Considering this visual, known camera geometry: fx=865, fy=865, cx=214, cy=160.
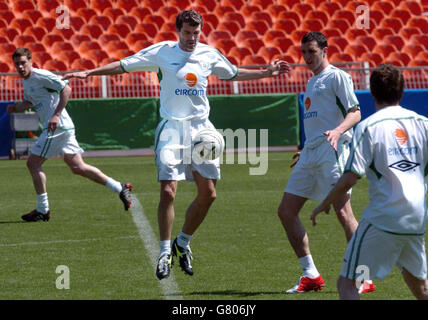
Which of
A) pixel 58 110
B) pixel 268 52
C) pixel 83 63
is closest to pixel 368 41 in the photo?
pixel 268 52

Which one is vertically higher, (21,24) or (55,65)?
(21,24)

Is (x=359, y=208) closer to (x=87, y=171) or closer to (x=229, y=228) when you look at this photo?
(x=229, y=228)

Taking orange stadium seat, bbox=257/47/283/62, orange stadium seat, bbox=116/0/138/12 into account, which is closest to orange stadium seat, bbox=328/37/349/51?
orange stadium seat, bbox=257/47/283/62

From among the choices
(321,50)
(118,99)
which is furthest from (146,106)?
(321,50)

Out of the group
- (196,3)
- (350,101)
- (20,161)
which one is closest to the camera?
(350,101)

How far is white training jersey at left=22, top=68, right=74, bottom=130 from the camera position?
34.5 feet

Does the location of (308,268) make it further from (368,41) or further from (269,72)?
(368,41)

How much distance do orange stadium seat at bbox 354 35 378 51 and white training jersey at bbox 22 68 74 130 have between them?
14.7 m

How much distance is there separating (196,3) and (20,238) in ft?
51.5

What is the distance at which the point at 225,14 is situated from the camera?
23953 mm

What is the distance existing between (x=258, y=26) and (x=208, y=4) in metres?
1.54

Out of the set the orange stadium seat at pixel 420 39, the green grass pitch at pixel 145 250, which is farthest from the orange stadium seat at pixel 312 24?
the green grass pitch at pixel 145 250

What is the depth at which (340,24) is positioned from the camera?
966 inches

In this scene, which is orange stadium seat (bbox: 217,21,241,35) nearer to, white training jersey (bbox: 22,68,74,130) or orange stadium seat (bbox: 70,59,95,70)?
orange stadium seat (bbox: 70,59,95,70)
